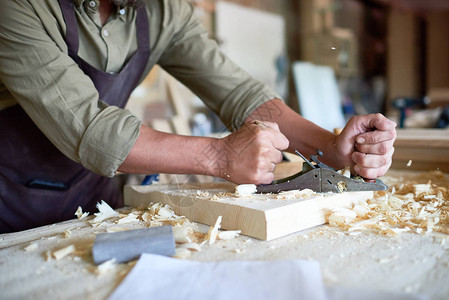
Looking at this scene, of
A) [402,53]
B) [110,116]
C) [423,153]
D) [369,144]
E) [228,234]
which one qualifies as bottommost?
[402,53]

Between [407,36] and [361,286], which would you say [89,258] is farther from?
[407,36]

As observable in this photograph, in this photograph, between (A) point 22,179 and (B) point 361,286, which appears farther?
(A) point 22,179

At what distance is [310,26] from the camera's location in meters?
5.34

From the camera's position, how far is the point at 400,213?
3.21 ft

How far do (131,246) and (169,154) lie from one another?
29cm

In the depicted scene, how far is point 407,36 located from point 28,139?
659cm

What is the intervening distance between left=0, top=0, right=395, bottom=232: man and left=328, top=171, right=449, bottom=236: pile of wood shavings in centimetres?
10

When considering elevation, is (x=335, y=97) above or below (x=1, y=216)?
below

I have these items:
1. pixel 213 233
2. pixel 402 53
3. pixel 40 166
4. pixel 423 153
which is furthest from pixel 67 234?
pixel 402 53

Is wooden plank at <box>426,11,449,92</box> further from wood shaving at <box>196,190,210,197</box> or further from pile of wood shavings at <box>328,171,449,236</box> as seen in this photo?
wood shaving at <box>196,190,210,197</box>

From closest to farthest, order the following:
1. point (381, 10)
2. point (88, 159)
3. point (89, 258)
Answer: point (89, 258) → point (88, 159) → point (381, 10)

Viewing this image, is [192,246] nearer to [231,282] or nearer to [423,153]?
[231,282]

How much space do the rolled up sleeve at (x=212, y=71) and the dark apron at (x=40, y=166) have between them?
0.12 m

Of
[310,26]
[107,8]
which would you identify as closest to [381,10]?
[310,26]
